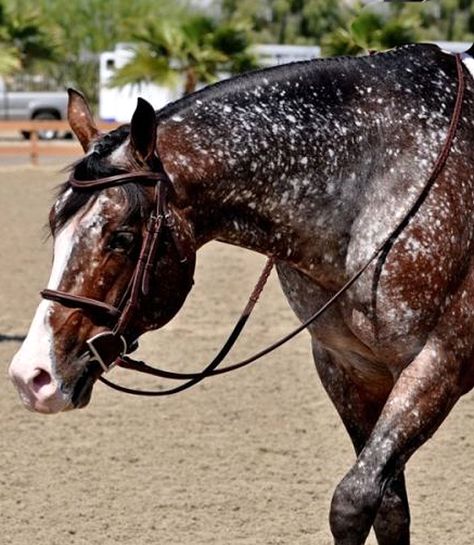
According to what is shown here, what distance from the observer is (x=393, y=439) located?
4129 millimetres

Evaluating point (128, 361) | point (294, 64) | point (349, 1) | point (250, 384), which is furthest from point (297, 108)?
point (349, 1)

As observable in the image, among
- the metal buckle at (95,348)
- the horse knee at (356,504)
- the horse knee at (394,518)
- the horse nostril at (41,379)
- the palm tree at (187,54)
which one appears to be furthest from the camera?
the palm tree at (187,54)

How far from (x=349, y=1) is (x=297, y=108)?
55828mm

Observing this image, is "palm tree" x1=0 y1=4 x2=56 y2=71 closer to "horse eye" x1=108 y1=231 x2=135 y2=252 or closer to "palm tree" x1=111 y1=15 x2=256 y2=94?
"palm tree" x1=111 y1=15 x2=256 y2=94

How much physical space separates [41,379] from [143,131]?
0.76 m

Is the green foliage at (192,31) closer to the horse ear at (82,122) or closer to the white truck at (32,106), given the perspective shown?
→ the white truck at (32,106)

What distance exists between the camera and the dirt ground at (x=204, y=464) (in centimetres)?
582

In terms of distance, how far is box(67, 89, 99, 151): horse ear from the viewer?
419cm

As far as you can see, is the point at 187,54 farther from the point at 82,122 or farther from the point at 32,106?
the point at 82,122

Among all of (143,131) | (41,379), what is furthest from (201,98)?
(41,379)

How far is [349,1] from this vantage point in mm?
58781

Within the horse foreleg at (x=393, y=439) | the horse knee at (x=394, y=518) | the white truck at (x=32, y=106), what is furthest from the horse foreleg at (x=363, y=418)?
the white truck at (x=32, y=106)

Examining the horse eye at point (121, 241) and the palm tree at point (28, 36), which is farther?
the palm tree at point (28, 36)

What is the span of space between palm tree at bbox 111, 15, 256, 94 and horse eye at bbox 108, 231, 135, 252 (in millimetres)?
18028
